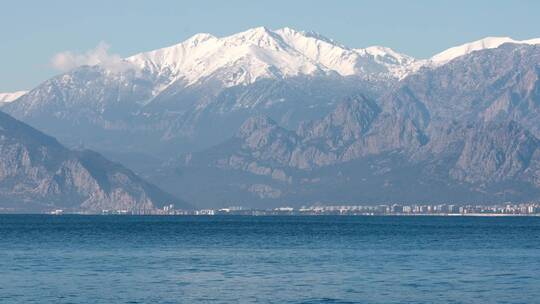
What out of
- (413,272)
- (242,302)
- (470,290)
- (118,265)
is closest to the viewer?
(242,302)

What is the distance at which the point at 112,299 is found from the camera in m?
146

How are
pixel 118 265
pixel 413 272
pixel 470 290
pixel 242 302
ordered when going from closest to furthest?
pixel 242 302 < pixel 470 290 < pixel 413 272 < pixel 118 265

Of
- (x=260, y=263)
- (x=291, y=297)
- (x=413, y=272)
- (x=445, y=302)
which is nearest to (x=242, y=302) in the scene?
(x=291, y=297)

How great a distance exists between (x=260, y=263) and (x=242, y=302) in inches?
2191

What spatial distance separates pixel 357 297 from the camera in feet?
490

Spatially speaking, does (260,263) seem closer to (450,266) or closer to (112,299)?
(450,266)

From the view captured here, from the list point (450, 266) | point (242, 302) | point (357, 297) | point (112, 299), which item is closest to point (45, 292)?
point (112, 299)

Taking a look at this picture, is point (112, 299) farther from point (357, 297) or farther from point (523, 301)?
point (523, 301)

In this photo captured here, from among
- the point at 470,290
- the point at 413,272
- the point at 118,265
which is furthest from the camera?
the point at 118,265

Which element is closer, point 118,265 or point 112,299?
point 112,299

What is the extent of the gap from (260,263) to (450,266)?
27993mm

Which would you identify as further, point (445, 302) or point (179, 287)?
point (179, 287)

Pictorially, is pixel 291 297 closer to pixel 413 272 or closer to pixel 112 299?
pixel 112 299

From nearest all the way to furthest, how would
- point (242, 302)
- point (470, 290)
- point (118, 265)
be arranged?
1. point (242, 302)
2. point (470, 290)
3. point (118, 265)
